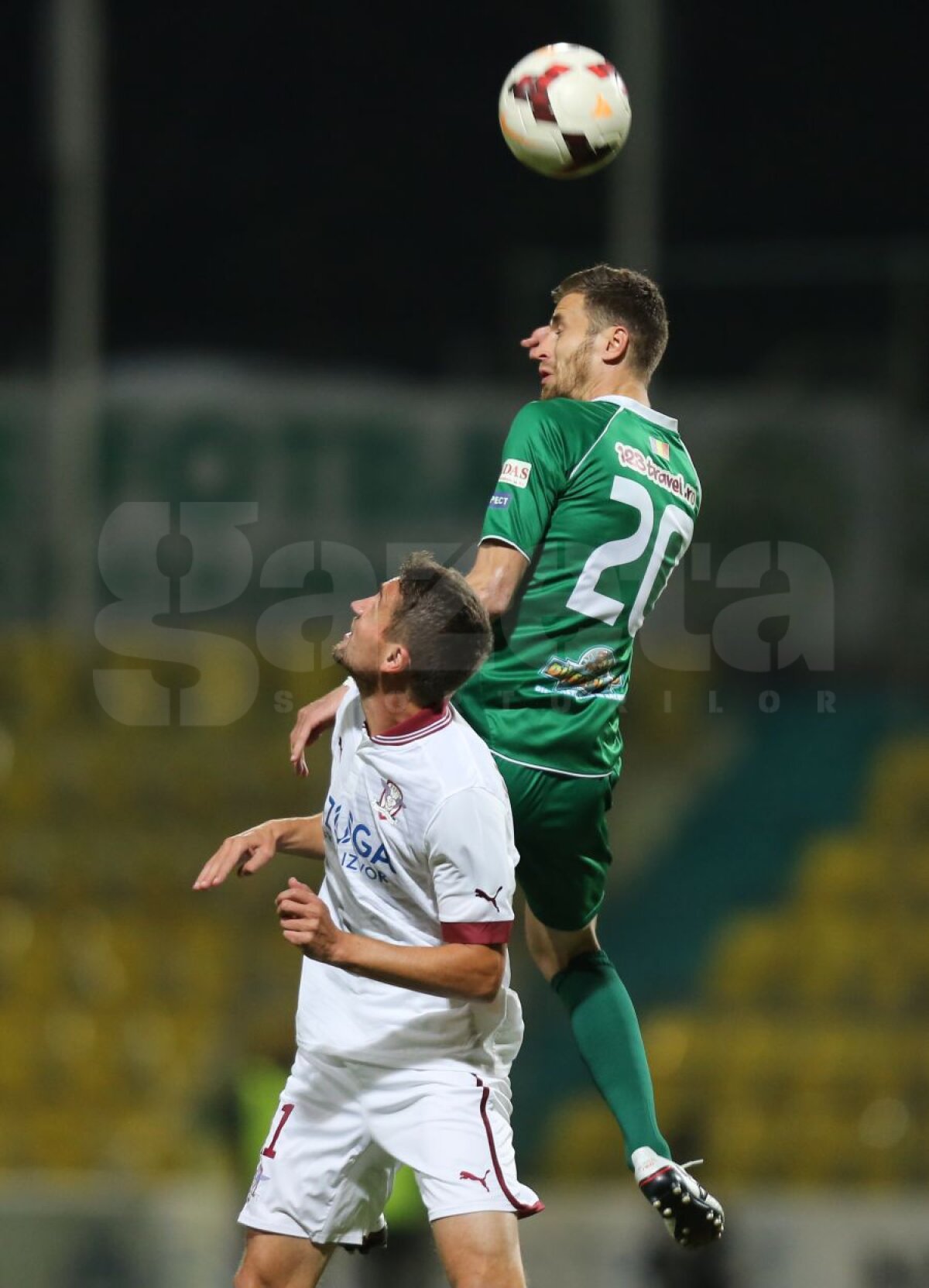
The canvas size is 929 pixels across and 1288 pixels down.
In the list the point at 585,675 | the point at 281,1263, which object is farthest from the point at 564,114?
the point at 281,1263

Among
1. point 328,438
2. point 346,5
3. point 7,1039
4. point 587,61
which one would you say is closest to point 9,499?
point 328,438

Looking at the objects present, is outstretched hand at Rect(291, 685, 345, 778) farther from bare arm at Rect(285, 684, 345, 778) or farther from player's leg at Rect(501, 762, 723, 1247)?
player's leg at Rect(501, 762, 723, 1247)

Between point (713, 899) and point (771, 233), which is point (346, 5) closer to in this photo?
point (771, 233)

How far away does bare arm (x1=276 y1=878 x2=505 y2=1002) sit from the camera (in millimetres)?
4145

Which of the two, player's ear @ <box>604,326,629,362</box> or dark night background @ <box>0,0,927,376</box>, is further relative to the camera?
dark night background @ <box>0,0,927,376</box>

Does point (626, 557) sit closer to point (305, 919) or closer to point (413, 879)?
point (413, 879)

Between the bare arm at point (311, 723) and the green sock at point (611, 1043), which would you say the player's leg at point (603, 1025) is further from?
the bare arm at point (311, 723)

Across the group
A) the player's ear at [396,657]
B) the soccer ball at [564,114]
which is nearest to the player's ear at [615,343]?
the soccer ball at [564,114]

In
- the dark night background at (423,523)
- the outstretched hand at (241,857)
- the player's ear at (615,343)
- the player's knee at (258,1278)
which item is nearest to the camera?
the outstretched hand at (241,857)

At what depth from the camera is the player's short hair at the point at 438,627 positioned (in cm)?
436

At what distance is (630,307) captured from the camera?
4.79 meters

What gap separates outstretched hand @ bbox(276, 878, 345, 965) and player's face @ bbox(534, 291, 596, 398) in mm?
1402

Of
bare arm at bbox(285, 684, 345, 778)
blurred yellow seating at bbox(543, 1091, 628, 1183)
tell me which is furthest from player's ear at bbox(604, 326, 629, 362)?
blurred yellow seating at bbox(543, 1091, 628, 1183)

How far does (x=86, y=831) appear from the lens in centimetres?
1118
